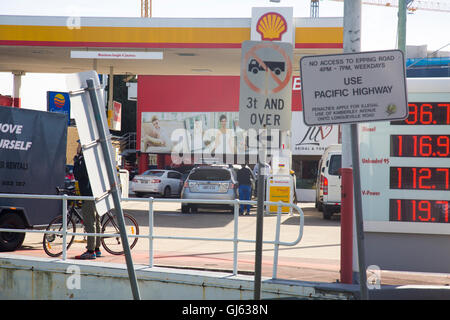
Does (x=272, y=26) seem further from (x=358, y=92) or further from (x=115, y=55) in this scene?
(x=358, y=92)

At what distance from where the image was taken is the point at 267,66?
18.9ft

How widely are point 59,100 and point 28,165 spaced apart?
19.7 meters

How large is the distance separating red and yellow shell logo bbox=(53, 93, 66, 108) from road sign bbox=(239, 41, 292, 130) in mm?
26761

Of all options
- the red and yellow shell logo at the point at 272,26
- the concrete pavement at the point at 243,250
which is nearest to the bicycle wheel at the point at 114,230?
the concrete pavement at the point at 243,250

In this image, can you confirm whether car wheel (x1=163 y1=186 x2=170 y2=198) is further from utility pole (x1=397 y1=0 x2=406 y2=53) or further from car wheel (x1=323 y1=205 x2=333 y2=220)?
utility pole (x1=397 y1=0 x2=406 y2=53)

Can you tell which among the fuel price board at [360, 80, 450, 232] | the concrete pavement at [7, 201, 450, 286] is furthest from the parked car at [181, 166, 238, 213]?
the fuel price board at [360, 80, 450, 232]

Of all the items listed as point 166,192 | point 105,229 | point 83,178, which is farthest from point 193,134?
point 83,178

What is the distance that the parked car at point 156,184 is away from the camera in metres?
29.2

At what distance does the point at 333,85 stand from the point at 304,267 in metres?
5.16

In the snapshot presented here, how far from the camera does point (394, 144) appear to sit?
27.6 ft

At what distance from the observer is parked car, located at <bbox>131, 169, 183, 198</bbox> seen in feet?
96.0

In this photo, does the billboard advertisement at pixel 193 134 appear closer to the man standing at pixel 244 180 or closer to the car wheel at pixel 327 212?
the man standing at pixel 244 180

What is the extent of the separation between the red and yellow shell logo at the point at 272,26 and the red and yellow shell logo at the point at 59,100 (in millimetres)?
14131
